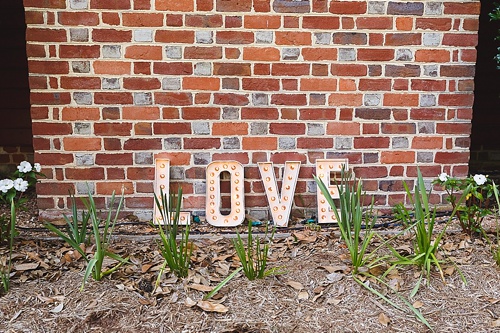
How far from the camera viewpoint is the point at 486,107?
3.88m

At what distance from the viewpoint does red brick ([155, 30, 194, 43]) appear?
8.64ft

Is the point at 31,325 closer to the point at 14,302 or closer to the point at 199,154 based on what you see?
the point at 14,302

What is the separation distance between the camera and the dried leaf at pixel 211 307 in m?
1.87

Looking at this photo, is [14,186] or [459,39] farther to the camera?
[459,39]

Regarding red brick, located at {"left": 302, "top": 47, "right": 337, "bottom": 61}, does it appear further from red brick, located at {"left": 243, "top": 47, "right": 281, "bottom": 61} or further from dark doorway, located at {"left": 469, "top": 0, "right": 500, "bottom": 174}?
dark doorway, located at {"left": 469, "top": 0, "right": 500, "bottom": 174}

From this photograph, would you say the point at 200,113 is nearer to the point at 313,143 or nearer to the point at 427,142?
the point at 313,143

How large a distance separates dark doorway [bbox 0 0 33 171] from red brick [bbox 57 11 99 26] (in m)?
1.25

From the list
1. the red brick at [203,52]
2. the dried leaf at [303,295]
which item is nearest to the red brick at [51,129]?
the red brick at [203,52]

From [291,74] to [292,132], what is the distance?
0.34m

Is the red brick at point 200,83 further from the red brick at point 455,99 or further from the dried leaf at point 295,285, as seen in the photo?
the red brick at point 455,99

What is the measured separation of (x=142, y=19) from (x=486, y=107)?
2.89 metres

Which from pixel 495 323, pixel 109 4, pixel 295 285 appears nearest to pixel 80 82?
pixel 109 4

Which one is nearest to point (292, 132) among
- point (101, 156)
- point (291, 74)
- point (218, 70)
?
point (291, 74)

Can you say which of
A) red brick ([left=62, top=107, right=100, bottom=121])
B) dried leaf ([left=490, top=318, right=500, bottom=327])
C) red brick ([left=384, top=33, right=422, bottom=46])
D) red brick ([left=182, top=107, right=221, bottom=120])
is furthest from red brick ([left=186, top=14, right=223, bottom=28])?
dried leaf ([left=490, top=318, right=500, bottom=327])
